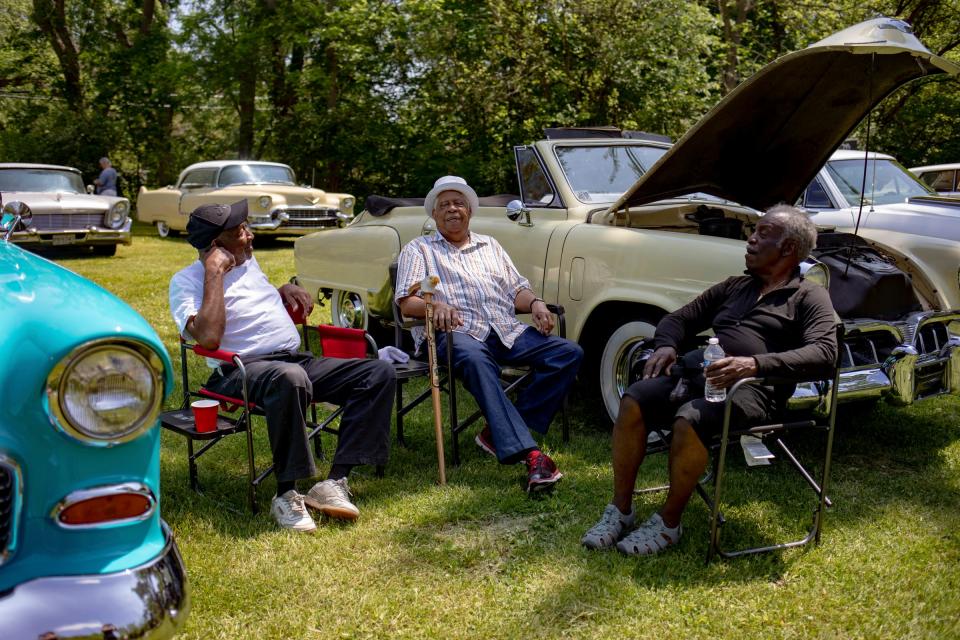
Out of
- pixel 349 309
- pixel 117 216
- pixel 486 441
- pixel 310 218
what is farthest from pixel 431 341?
pixel 310 218

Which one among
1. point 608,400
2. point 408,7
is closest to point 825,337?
point 608,400

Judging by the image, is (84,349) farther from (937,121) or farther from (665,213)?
(937,121)

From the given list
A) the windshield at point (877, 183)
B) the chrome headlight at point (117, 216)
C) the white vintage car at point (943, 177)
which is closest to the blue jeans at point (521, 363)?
the windshield at point (877, 183)

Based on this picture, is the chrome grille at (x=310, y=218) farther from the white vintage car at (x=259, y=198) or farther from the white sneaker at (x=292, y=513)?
the white sneaker at (x=292, y=513)

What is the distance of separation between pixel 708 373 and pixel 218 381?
220 cm

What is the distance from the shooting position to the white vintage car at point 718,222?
14.3 feet

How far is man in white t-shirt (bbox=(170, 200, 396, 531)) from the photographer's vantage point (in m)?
3.74

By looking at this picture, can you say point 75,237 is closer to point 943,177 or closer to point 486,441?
point 486,441

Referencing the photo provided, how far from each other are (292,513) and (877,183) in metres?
6.10

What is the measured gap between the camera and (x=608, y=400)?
5102 mm

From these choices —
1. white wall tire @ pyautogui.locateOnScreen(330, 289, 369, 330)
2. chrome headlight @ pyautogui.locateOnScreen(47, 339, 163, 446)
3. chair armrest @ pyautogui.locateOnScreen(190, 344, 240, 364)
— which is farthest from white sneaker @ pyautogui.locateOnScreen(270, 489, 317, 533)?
white wall tire @ pyautogui.locateOnScreen(330, 289, 369, 330)

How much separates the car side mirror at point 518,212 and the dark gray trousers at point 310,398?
1.72 meters

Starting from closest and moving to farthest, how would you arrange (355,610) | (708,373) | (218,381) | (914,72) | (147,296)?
(355,610) < (708,373) < (218,381) < (914,72) < (147,296)

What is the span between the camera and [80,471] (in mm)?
2068
